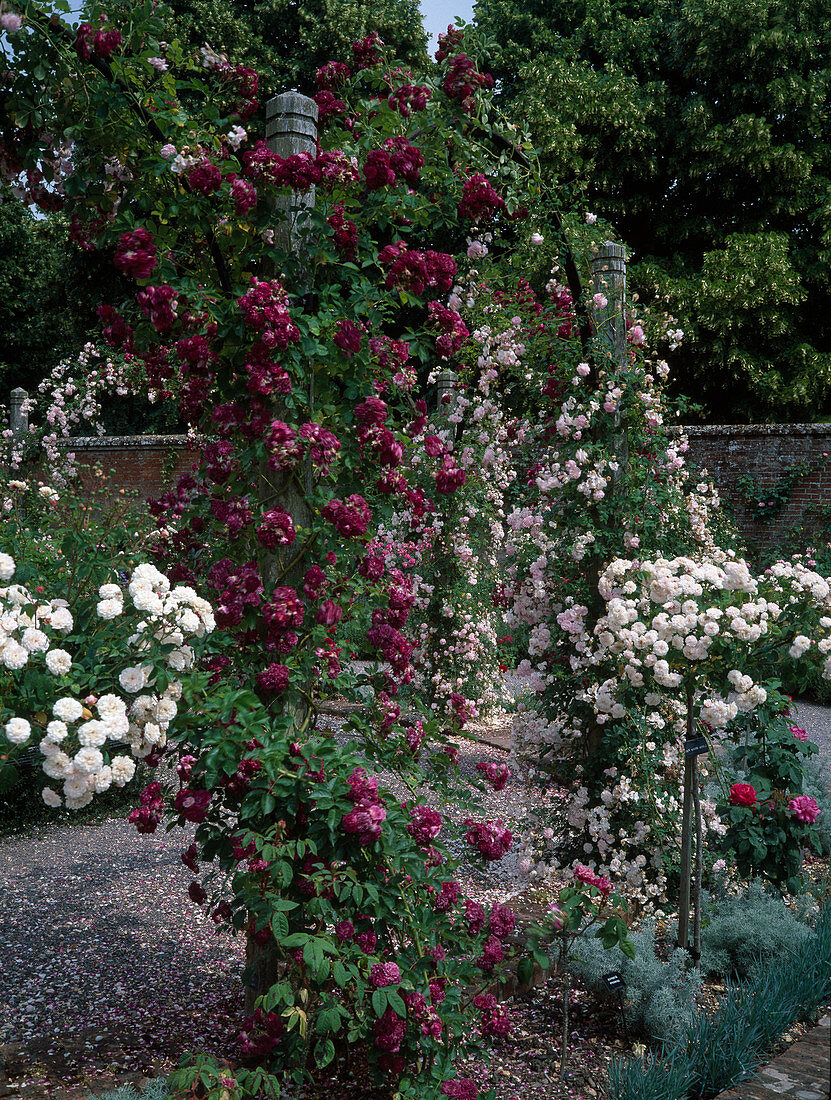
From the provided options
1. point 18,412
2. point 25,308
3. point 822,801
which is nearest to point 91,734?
point 822,801

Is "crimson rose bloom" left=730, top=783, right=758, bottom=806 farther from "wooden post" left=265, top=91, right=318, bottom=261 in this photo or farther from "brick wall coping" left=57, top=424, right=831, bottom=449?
"brick wall coping" left=57, top=424, right=831, bottom=449

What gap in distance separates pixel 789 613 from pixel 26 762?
361 centimetres

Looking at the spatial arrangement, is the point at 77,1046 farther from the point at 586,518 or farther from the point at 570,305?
the point at 570,305

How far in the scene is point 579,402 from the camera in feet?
11.2

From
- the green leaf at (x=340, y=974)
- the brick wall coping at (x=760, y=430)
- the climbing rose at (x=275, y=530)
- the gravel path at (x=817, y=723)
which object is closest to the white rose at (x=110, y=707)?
the climbing rose at (x=275, y=530)

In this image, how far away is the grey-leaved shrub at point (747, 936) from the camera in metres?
2.66

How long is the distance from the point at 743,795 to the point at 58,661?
8.20ft

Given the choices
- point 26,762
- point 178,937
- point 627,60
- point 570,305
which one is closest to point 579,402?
point 570,305

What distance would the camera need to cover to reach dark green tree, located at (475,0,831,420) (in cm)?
1187

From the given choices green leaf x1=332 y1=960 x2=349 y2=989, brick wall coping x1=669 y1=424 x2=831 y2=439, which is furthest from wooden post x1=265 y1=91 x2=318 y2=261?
brick wall coping x1=669 y1=424 x2=831 y2=439

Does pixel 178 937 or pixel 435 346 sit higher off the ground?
pixel 435 346

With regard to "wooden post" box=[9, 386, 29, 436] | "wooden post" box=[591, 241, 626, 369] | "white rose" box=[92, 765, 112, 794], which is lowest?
"white rose" box=[92, 765, 112, 794]

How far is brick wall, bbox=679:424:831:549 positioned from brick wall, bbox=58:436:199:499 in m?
6.29

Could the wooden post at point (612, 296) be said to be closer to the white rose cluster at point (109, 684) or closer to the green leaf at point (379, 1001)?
the white rose cluster at point (109, 684)
